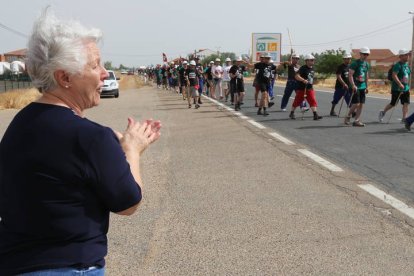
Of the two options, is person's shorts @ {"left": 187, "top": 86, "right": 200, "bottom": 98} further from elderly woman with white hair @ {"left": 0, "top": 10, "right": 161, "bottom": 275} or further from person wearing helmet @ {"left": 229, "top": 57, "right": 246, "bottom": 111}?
elderly woman with white hair @ {"left": 0, "top": 10, "right": 161, "bottom": 275}

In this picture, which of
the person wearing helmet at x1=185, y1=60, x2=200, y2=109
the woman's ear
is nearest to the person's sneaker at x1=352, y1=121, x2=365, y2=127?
the person wearing helmet at x1=185, y1=60, x2=200, y2=109

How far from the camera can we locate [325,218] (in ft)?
15.5

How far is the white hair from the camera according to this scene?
1.84 meters

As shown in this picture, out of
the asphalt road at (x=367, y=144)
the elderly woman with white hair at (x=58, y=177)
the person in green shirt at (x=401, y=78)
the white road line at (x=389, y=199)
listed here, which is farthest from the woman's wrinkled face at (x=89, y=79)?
the person in green shirt at (x=401, y=78)

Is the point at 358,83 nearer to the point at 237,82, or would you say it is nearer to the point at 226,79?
the point at 237,82

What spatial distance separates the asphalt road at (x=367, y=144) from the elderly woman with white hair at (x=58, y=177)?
14.3 ft

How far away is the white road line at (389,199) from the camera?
4949 mm

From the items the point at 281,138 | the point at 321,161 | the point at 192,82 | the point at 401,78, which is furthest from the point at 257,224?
the point at 192,82

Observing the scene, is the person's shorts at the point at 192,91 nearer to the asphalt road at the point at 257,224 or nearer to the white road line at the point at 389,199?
the asphalt road at the point at 257,224

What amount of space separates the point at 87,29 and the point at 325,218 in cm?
342

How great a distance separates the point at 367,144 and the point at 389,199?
391 cm

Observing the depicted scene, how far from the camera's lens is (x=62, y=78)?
1.86m

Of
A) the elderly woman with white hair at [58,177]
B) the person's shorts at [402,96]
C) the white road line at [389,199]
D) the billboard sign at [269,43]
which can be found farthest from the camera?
the billboard sign at [269,43]

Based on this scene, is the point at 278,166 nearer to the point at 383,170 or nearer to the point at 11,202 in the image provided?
the point at 383,170
